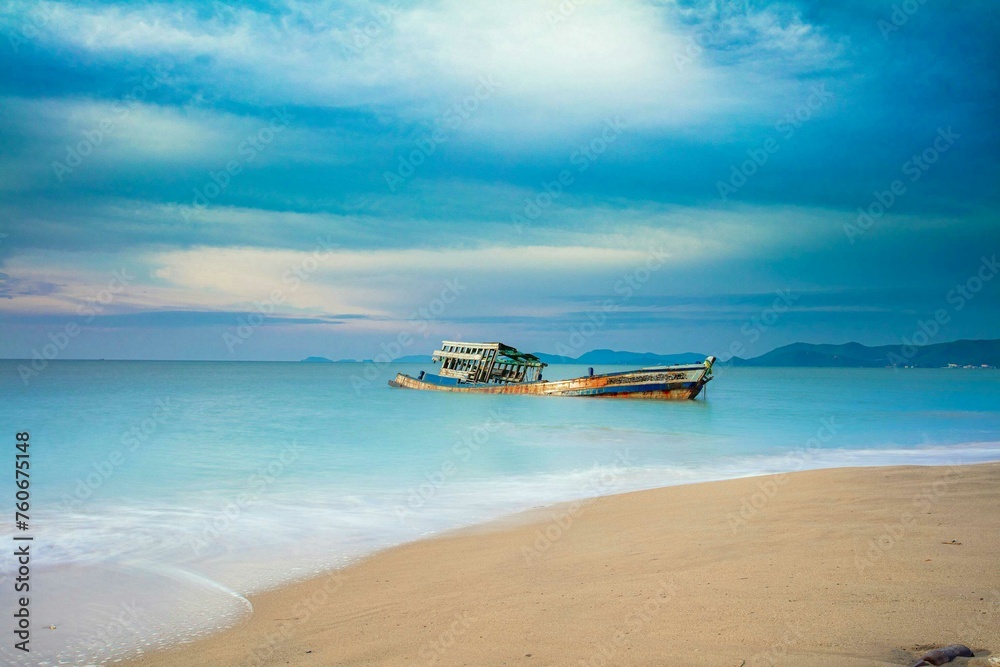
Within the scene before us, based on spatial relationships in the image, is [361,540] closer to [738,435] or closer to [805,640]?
[805,640]

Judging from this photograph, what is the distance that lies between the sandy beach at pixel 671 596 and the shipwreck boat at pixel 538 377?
33.4 meters

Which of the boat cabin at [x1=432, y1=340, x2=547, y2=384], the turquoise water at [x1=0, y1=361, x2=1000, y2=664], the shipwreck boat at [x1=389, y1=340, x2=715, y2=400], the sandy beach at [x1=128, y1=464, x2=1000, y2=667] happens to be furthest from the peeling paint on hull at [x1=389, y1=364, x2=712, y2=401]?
the sandy beach at [x1=128, y1=464, x2=1000, y2=667]

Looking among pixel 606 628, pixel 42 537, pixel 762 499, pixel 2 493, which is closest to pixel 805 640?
pixel 606 628

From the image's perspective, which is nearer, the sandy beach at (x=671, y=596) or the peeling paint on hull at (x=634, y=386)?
the sandy beach at (x=671, y=596)

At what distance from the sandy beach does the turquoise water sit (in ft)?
3.12

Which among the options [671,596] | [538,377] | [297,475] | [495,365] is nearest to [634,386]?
[538,377]

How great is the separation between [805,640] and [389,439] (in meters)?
19.4

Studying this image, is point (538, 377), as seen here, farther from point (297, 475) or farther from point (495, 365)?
point (297, 475)

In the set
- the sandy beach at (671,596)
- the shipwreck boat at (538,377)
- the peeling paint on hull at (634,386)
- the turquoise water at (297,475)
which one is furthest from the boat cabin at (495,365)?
the sandy beach at (671,596)

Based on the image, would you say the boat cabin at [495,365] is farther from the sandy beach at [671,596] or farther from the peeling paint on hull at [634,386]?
the sandy beach at [671,596]

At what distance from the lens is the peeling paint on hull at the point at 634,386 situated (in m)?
40.9

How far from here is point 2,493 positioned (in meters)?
12.3

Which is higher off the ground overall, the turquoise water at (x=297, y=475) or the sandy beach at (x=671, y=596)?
the sandy beach at (x=671, y=596)

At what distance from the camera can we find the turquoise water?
6348 mm
